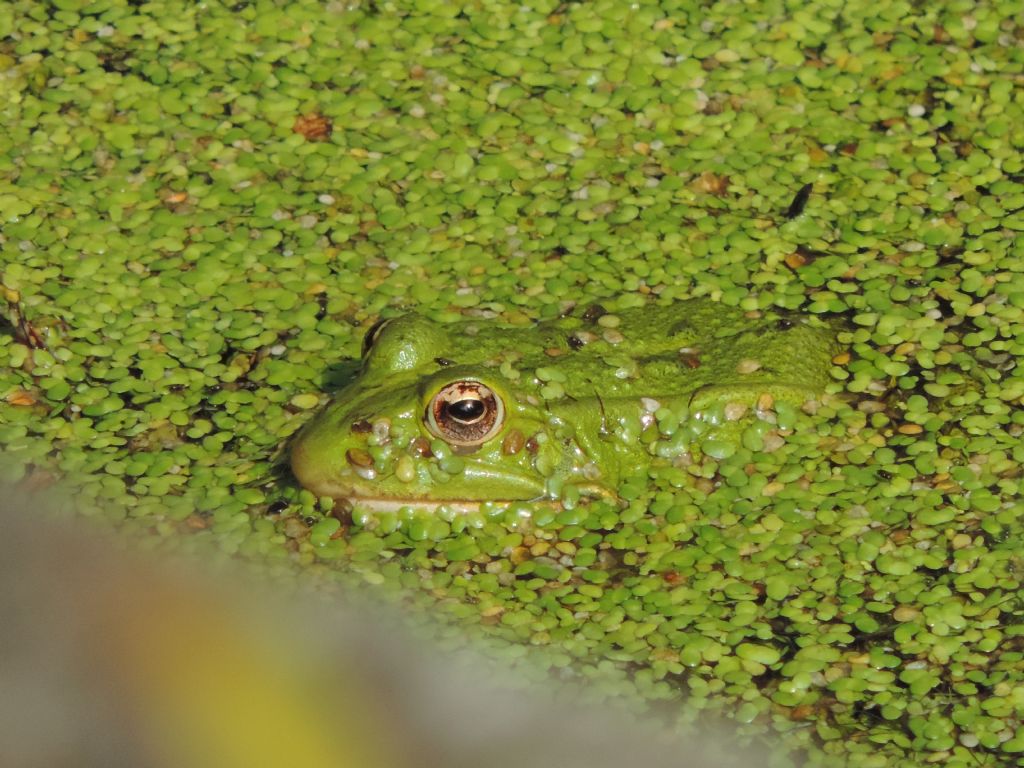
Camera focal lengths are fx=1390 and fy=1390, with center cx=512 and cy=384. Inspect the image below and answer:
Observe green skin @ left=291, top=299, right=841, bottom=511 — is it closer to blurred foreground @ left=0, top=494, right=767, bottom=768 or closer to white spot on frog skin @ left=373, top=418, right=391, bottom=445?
white spot on frog skin @ left=373, top=418, right=391, bottom=445

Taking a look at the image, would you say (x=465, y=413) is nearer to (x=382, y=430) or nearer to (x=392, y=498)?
(x=382, y=430)

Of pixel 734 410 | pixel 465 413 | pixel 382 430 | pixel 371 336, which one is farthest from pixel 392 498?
pixel 734 410

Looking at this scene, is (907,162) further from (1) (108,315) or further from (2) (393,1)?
(1) (108,315)

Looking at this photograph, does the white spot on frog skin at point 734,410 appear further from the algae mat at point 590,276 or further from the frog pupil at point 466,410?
the frog pupil at point 466,410

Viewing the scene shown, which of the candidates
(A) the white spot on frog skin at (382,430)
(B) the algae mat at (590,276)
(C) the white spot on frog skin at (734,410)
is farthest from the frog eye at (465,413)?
(C) the white spot on frog skin at (734,410)

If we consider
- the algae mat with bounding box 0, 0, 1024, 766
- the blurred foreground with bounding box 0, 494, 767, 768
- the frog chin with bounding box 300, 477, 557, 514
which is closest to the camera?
the blurred foreground with bounding box 0, 494, 767, 768

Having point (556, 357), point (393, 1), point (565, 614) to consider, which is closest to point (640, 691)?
point (565, 614)

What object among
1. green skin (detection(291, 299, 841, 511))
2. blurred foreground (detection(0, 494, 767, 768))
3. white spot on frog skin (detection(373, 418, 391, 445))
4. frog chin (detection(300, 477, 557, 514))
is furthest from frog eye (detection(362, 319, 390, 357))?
blurred foreground (detection(0, 494, 767, 768))
